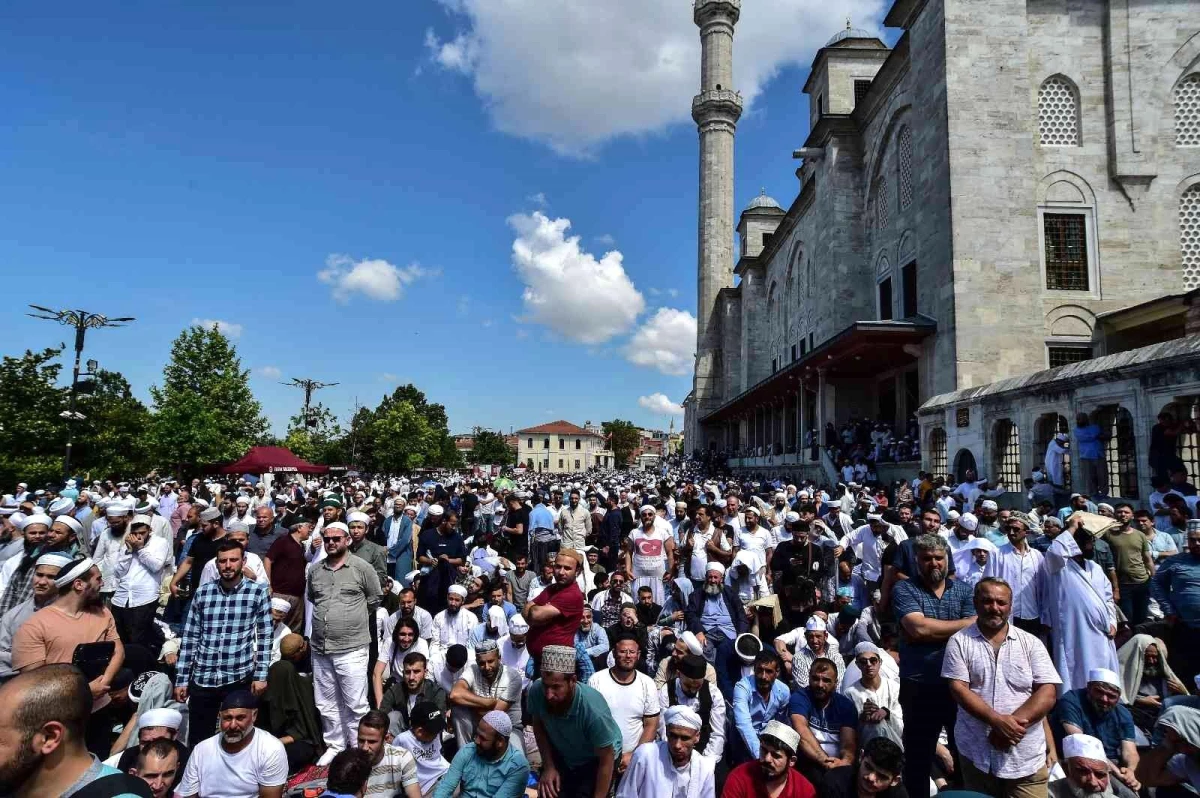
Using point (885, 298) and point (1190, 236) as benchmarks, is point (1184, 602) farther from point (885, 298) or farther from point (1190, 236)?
point (885, 298)

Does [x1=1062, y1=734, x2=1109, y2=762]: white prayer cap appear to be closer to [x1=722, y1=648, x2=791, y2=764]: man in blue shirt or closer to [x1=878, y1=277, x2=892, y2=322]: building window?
[x1=722, y1=648, x2=791, y2=764]: man in blue shirt

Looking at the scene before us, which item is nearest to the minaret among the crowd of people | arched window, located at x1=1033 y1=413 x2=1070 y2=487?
arched window, located at x1=1033 y1=413 x2=1070 y2=487

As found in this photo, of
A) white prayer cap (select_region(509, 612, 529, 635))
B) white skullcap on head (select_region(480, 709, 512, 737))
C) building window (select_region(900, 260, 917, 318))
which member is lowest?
white skullcap on head (select_region(480, 709, 512, 737))

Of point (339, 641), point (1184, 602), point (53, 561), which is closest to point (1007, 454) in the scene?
point (1184, 602)

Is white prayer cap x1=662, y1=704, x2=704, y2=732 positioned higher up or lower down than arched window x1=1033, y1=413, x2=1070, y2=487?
lower down

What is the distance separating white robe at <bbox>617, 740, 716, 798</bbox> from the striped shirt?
2.90m

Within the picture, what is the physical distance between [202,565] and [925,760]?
6.75m

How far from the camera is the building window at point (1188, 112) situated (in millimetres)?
19875

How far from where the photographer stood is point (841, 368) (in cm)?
2592

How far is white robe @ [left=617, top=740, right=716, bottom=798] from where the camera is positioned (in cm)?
370

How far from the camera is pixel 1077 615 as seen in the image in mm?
5277

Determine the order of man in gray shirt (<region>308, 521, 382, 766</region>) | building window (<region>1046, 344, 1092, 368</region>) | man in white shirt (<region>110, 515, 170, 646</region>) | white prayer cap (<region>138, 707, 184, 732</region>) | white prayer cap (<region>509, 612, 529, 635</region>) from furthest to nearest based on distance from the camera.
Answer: building window (<region>1046, 344, 1092, 368</region>) → man in white shirt (<region>110, 515, 170, 646</region>) → white prayer cap (<region>509, 612, 529, 635</region>) → man in gray shirt (<region>308, 521, 382, 766</region>) → white prayer cap (<region>138, 707, 184, 732</region>)

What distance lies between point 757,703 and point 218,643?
3966mm

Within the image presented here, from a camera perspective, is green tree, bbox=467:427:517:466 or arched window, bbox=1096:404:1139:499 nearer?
arched window, bbox=1096:404:1139:499
